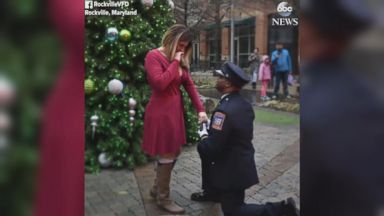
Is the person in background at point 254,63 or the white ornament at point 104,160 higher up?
the person in background at point 254,63

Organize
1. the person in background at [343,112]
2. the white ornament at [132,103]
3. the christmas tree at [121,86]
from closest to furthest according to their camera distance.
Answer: the person in background at [343,112] < the christmas tree at [121,86] < the white ornament at [132,103]

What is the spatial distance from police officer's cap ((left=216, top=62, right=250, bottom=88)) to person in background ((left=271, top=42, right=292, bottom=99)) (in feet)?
0.69

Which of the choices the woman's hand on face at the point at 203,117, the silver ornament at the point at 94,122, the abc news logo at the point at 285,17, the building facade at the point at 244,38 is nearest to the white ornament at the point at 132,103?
the silver ornament at the point at 94,122

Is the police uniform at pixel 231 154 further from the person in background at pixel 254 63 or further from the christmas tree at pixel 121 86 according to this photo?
the christmas tree at pixel 121 86

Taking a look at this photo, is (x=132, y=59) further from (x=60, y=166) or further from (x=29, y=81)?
(x=29, y=81)

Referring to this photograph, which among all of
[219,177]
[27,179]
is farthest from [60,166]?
[219,177]

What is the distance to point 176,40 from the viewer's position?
3.33m

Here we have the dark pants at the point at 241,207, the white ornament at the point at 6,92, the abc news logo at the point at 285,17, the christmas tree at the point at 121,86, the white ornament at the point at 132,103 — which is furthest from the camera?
the white ornament at the point at 132,103

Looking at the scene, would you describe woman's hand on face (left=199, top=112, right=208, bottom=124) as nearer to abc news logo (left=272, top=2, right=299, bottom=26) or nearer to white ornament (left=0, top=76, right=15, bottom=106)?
abc news logo (left=272, top=2, right=299, bottom=26)

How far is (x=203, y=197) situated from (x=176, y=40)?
3.46ft

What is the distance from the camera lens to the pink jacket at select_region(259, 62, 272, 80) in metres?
3.19

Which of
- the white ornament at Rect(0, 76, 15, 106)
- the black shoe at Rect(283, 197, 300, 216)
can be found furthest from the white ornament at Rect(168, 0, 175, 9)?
the white ornament at Rect(0, 76, 15, 106)

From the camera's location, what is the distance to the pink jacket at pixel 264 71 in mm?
3188

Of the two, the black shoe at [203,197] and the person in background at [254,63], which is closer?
the person in background at [254,63]
